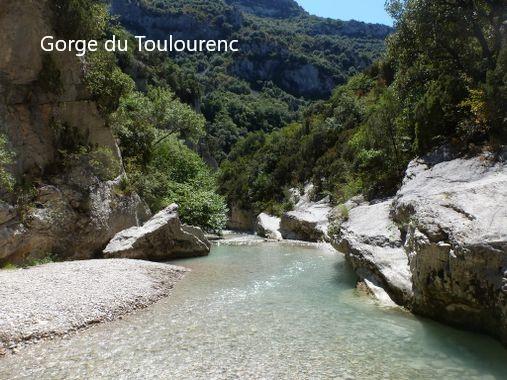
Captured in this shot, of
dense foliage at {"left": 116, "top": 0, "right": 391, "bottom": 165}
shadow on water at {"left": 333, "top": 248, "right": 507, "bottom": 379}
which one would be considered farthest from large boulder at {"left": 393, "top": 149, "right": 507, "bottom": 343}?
dense foliage at {"left": 116, "top": 0, "right": 391, "bottom": 165}

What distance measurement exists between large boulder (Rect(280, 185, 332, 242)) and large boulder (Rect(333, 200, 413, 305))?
13.6 metres

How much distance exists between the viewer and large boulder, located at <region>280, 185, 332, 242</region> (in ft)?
108

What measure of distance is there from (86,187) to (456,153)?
56.1 ft

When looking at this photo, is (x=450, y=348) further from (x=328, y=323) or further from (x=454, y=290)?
(x=328, y=323)

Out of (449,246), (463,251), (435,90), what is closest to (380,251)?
(449,246)

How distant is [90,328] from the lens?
11.0 meters

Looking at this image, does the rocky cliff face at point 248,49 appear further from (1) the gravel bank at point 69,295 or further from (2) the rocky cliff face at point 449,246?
(2) the rocky cliff face at point 449,246

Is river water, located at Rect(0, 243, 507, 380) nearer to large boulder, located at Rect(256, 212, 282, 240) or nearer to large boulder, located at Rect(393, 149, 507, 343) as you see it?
large boulder, located at Rect(393, 149, 507, 343)

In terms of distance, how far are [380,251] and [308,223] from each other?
19.9 metres

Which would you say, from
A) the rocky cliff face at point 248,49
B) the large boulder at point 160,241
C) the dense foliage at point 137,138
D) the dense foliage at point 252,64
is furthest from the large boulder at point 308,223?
the rocky cliff face at point 248,49

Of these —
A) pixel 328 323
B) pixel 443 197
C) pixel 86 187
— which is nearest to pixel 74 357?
pixel 328 323

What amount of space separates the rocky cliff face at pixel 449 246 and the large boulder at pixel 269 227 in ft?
78.3

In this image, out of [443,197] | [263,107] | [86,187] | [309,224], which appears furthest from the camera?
[263,107]

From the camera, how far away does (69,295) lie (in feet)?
41.0
